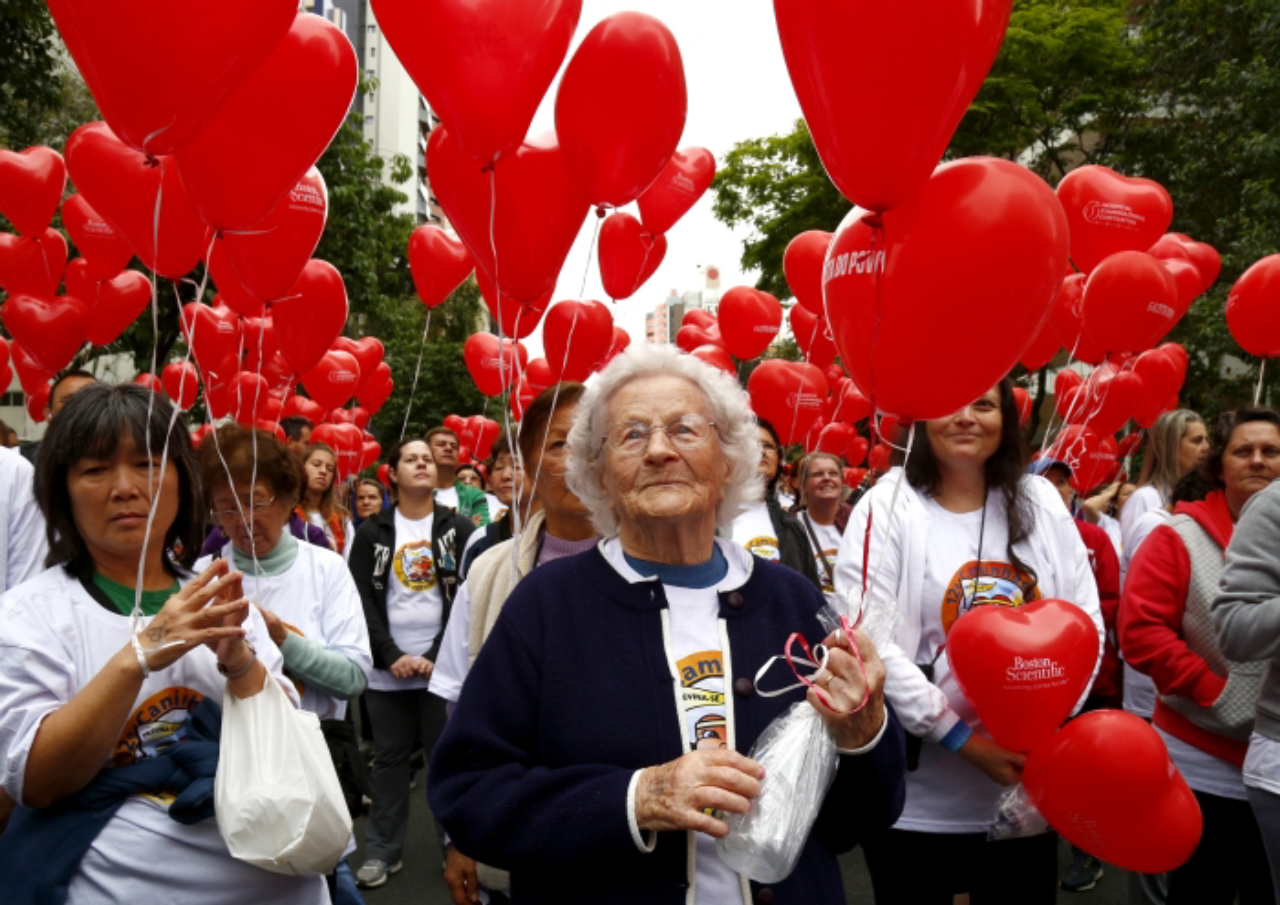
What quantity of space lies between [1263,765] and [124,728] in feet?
9.36

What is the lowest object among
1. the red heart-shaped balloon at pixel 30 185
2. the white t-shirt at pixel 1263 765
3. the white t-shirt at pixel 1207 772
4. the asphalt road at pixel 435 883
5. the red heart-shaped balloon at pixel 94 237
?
the asphalt road at pixel 435 883

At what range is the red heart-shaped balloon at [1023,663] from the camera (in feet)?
8.11

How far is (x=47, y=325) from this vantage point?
6680 mm

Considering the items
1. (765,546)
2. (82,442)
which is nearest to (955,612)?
(765,546)

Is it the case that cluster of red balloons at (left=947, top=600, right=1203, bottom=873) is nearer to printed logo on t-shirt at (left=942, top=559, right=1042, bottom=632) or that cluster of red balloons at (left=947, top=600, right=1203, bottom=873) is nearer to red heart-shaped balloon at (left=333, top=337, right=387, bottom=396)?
printed logo on t-shirt at (left=942, top=559, right=1042, bottom=632)

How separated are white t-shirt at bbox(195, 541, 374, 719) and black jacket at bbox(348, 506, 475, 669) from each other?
5.42 feet

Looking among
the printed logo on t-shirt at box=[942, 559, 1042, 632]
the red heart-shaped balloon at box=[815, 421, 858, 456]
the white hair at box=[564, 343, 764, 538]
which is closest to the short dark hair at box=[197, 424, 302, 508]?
the white hair at box=[564, 343, 764, 538]

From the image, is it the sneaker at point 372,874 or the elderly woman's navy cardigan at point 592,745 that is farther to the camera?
the sneaker at point 372,874

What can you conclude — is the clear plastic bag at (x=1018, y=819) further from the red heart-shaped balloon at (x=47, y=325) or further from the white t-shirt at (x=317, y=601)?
the red heart-shaped balloon at (x=47, y=325)

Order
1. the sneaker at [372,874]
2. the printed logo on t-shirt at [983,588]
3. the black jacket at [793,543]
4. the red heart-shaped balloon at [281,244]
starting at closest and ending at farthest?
the printed logo on t-shirt at [983,588], the red heart-shaped balloon at [281,244], the black jacket at [793,543], the sneaker at [372,874]

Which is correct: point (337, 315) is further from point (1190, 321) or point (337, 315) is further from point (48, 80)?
point (1190, 321)

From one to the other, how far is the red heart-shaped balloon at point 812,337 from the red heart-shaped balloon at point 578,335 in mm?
1836

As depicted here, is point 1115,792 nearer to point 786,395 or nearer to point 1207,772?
point 1207,772

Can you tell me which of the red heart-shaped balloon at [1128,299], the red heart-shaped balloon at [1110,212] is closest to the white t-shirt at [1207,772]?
Result: the red heart-shaped balloon at [1128,299]
